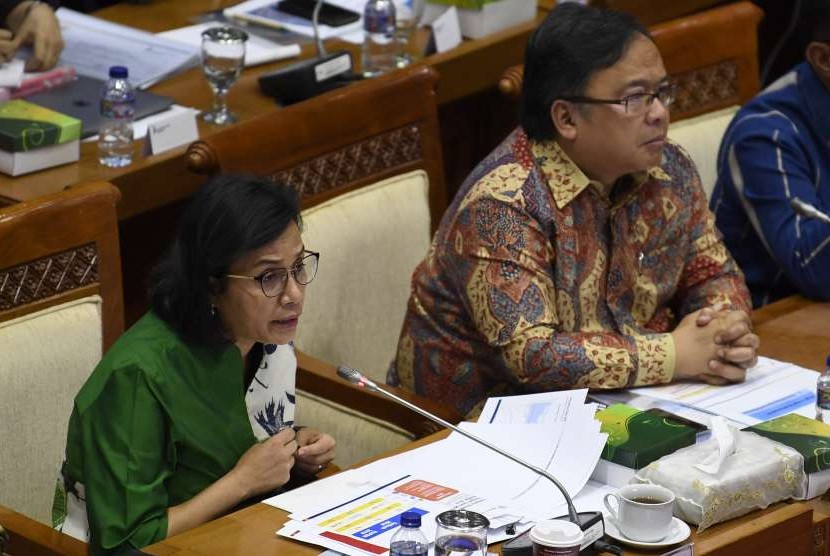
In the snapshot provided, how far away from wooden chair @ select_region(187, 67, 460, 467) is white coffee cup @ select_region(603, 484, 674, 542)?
2.02 ft

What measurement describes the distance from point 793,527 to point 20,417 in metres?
1.13

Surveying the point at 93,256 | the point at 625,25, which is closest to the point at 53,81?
the point at 93,256

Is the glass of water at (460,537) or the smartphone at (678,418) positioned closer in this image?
the glass of water at (460,537)

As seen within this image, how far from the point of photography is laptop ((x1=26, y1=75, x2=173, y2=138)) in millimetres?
3238

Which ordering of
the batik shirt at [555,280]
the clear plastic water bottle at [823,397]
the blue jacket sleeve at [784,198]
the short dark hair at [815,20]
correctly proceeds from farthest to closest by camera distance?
the short dark hair at [815,20] < the blue jacket sleeve at [784,198] < the batik shirt at [555,280] < the clear plastic water bottle at [823,397]

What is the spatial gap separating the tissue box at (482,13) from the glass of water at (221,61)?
681 millimetres

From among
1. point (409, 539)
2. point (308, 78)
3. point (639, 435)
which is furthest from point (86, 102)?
point (409, 539)

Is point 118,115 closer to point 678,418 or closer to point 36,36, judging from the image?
point 36,36

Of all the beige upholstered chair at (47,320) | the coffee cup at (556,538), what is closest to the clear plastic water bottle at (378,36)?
the beige upholstered chair at (47,320)

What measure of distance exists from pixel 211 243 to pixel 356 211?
78 centimetres

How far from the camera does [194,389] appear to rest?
218 cm

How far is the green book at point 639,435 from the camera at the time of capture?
2141mm

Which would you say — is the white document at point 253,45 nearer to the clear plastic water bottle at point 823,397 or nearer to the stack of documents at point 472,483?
the stack of documents at point 472,483

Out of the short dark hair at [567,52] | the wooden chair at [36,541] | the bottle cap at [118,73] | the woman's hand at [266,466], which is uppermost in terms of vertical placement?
the short dark hair at [567,52]
